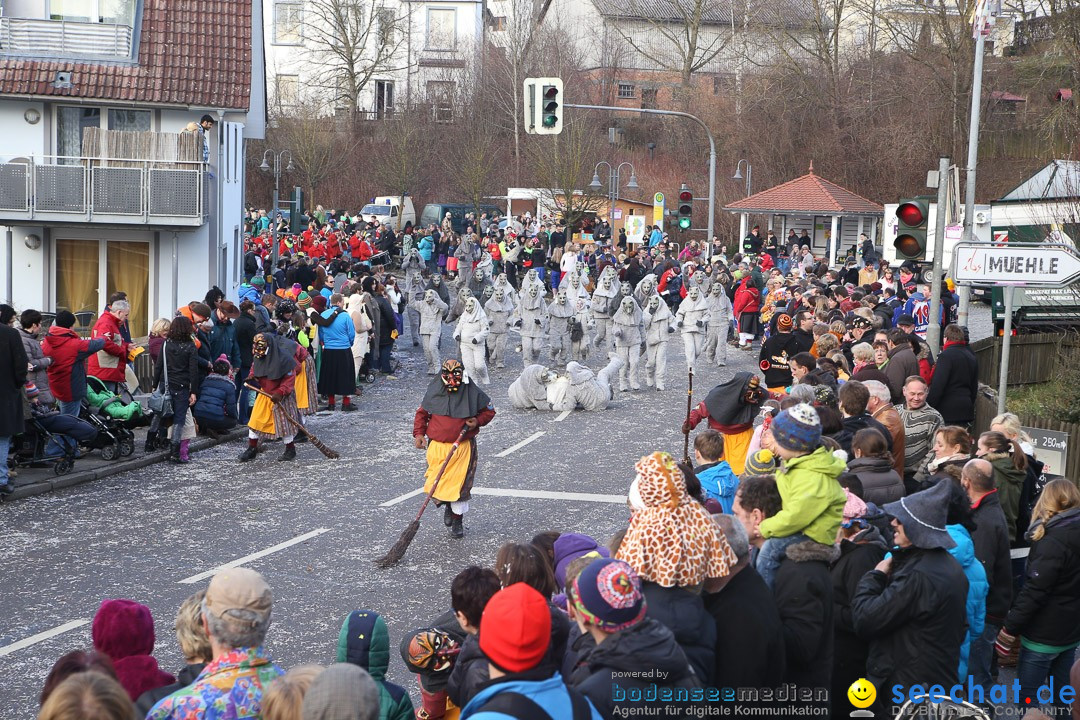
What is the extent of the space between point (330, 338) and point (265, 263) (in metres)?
17.0

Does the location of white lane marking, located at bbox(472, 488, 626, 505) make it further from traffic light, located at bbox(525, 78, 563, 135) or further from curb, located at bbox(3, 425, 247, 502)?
traffic light, located at bbox(525, 78, 563, 135)

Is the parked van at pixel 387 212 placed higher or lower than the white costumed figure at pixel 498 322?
higher

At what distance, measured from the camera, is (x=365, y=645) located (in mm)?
5109

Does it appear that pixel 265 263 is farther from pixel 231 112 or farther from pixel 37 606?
pixel 37 606

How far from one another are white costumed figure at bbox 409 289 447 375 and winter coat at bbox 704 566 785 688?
17065mm

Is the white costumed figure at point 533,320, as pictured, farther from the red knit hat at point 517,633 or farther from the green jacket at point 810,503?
the red knit hat at point 517,633

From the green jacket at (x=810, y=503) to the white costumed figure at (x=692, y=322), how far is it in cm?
1546

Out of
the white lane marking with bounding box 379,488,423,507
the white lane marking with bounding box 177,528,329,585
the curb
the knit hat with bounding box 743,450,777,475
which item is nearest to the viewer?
the knit hat with bounding box 743,450,777,475

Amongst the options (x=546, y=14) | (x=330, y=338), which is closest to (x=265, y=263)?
(x=330, y=338)

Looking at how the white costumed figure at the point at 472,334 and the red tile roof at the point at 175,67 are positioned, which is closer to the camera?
the white costumed figure at the point at 472,334

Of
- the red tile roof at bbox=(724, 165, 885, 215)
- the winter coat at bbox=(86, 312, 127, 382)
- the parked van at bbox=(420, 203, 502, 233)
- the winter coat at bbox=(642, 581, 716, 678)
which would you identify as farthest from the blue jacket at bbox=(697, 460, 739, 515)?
the parked van at bbox=(420, 203, 502, 233)

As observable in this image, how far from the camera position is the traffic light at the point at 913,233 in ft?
43.2

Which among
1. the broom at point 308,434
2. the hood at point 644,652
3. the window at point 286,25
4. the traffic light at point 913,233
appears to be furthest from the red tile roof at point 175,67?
the window at point 286,25

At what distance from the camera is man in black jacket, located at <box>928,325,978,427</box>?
13.0m
